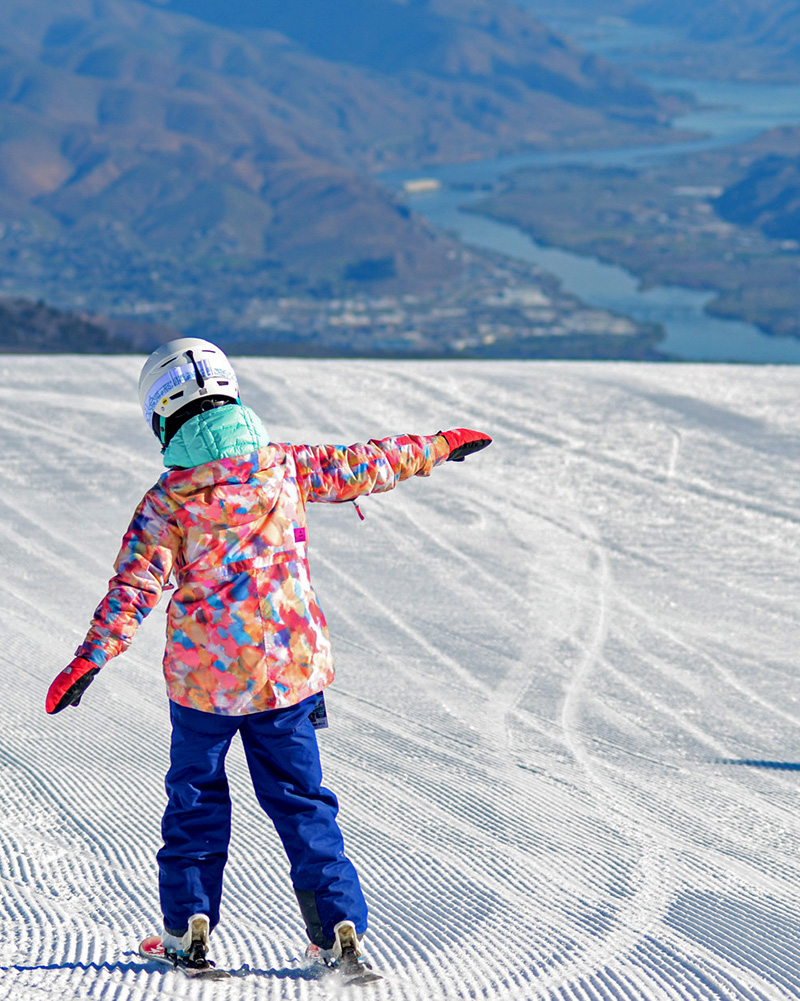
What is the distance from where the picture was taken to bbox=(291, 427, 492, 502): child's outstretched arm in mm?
2195

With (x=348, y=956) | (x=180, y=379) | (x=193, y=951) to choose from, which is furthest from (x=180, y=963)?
(x=180, y=379)

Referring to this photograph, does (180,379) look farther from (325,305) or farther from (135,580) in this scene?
(325,305)

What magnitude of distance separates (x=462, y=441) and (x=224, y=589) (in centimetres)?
62

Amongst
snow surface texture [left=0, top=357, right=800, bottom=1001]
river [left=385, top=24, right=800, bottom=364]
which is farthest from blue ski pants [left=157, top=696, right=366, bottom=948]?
river [left=385, top=24, right=800, bottom=364]

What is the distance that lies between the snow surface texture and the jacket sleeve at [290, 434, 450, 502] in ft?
3.02

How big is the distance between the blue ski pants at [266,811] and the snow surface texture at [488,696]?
138 millimetres

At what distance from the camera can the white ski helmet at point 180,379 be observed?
2.07 meters

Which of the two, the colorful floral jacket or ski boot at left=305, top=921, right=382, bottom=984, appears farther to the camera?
ski boot at left=305, top=921, right=382, bottom=984

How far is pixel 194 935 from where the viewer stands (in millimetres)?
2139

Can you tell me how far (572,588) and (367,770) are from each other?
257 cm

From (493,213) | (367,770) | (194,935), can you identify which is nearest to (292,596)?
(194,935)

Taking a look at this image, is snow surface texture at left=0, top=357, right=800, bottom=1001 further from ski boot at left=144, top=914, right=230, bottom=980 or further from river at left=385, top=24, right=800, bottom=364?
river at left=385, top=24, right=800, bottom=364

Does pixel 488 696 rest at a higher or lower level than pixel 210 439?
lower

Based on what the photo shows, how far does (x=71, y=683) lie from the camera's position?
197cm
